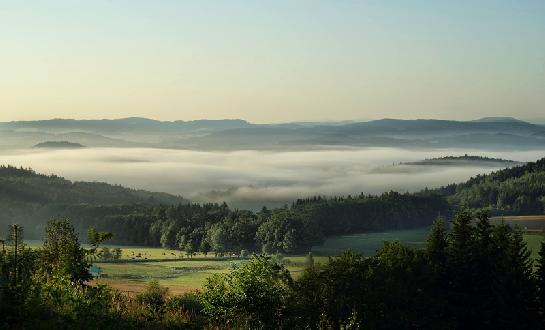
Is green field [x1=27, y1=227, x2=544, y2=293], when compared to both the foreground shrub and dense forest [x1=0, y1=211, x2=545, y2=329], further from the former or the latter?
the foreground shrub

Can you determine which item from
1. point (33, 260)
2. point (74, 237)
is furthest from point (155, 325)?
point (33, 260)

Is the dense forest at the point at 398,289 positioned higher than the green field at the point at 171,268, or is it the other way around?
the dense forest at the point at 398,289

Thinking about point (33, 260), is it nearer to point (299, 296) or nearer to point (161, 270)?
point (299, 296)

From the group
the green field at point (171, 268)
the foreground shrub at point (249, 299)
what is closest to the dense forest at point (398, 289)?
the foreground shrub at point (249, 299)

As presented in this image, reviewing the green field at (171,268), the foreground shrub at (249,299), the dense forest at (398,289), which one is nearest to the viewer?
the foreground shrub at (249,299)

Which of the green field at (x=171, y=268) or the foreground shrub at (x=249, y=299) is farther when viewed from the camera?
the green field at (x=171, y=268)

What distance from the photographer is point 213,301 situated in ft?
132

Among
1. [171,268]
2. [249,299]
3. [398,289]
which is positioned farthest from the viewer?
[171,268]

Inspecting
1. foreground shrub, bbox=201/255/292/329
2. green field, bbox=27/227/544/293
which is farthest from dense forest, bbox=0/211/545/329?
green field, bbox=27/227/544/293

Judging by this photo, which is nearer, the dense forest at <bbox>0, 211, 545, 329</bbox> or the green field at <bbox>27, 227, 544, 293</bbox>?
the dense forest at <bbox>0, 211, 545, 329</bbox>

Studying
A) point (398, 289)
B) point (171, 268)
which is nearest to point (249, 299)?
point (398, 289)

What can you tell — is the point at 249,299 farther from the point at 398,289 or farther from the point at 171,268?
the point at 171,268

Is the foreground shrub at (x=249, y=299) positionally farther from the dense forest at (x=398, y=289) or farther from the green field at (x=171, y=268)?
the green field at (x=171, y=268)

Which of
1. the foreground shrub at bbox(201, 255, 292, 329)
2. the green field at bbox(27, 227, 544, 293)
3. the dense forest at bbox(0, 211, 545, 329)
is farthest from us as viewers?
the green field at bbox(27, 227, 544, 293)
